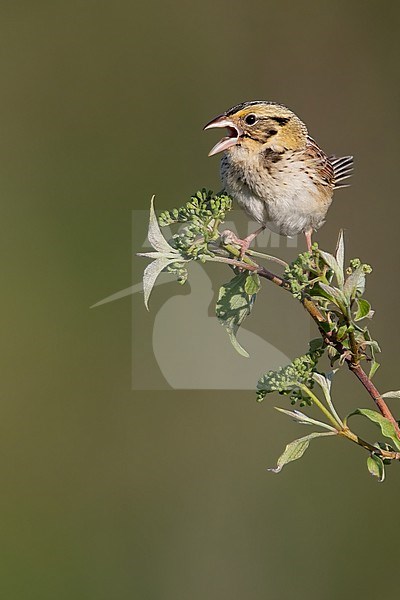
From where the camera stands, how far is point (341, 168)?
2512mm

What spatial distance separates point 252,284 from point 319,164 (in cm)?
88

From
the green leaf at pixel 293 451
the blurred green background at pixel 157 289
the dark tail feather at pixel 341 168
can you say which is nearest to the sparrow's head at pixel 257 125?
the dark tail feather at pixel 341 168

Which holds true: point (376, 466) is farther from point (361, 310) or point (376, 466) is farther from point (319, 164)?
point (319, 164)

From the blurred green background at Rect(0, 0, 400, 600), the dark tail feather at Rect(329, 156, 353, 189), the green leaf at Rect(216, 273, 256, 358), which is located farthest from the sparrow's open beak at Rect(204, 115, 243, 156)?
the blurred green background at Rect(0, 0, 400, 600)

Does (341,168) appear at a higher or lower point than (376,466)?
higher

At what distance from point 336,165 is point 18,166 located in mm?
3678

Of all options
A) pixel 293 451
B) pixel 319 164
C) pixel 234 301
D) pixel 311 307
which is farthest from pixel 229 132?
pixel 293 451

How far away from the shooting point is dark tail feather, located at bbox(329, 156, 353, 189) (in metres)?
2.47

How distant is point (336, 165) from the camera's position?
2.50 meters

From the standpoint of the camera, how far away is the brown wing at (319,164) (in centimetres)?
226

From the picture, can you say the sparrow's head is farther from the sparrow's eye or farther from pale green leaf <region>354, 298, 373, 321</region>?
pale green leaf <region>354, 298, 373, 321</region>

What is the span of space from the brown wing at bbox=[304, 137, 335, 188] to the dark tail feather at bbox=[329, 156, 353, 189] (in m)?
0.04

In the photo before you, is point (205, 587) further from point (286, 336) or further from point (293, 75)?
point (293, 75)
